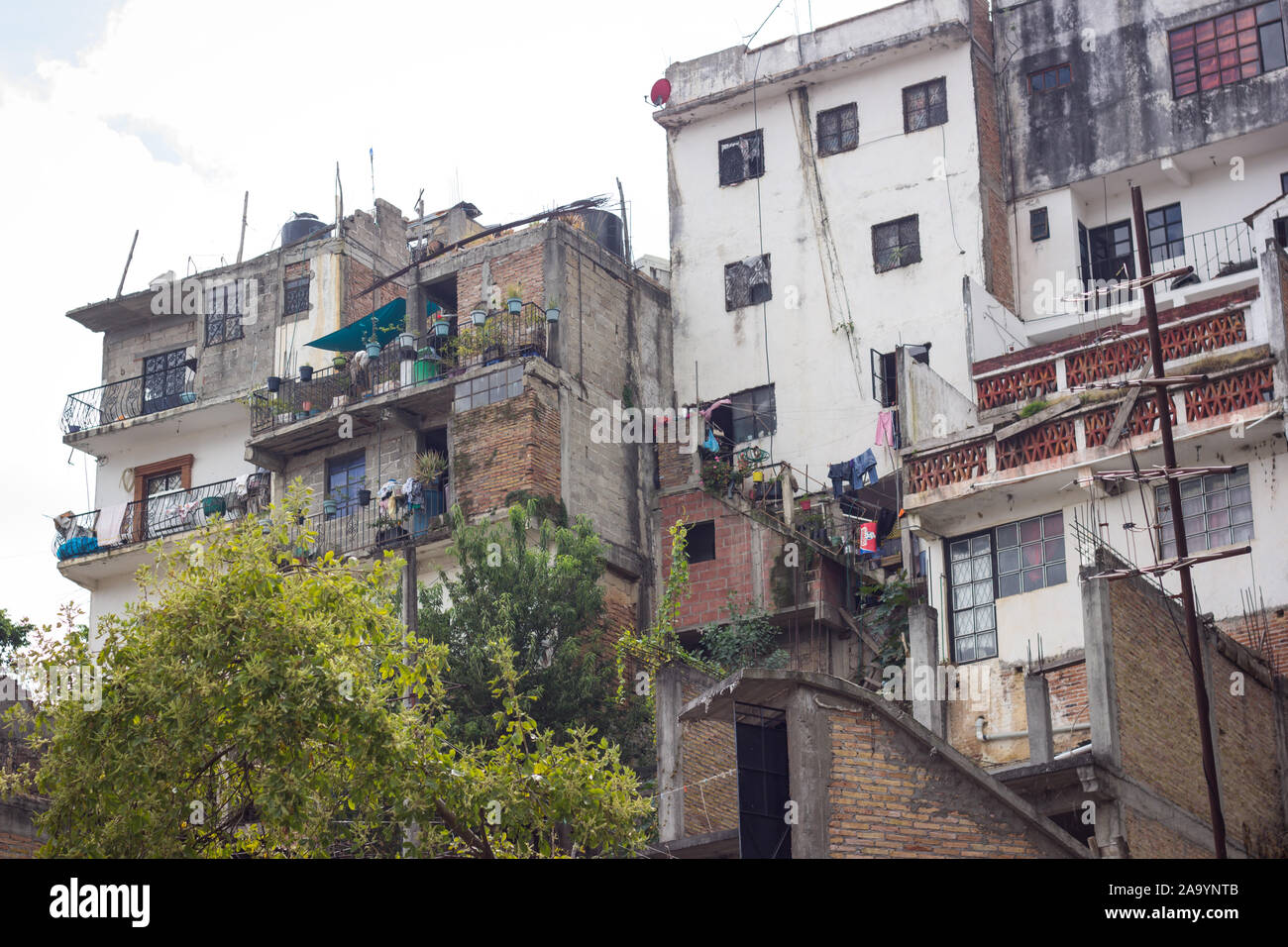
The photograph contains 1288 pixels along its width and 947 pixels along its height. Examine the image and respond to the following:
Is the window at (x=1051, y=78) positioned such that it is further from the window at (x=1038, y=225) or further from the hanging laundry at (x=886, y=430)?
the hanging laundry at (x=886, y=430)

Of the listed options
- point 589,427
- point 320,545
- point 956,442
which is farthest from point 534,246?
point 956,442

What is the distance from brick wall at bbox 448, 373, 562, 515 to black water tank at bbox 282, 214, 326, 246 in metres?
10.1

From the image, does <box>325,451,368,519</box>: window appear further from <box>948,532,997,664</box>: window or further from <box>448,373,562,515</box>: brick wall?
<box>948,532,997,664</box>: window

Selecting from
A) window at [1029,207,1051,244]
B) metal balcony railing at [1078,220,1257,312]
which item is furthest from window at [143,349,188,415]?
metal balcony railing at [1078,220,1257,312]

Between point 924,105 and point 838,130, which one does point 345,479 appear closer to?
point 838,130

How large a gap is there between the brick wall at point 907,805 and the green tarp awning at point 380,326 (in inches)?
855

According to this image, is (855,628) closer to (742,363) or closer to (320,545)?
(742,363)

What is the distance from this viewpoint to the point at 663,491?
34.1 metres

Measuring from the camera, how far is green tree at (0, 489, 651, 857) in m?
16.9

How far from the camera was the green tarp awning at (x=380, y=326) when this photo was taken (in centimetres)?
3638

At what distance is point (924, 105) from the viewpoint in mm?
35750

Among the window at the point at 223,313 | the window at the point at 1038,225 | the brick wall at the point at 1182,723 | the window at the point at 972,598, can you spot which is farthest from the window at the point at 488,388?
the brick wall at the point at 1182,723

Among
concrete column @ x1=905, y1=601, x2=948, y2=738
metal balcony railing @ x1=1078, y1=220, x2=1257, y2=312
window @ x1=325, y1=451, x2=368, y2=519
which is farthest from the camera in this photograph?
window @ x1=325, y1=451, x2=368, y2=519
